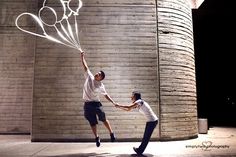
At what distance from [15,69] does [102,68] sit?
4428 mm

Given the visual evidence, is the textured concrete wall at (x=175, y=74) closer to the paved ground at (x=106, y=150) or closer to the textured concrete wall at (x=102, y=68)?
the textured concrete wall at (x=102, y=68)

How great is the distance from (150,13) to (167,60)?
6.11ft

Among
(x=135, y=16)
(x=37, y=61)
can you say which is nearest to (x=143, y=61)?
(x=135, y=16)

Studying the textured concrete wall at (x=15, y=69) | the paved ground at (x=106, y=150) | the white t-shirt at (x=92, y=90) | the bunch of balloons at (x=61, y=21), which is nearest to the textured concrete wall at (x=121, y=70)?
the bunch of balloons at (x=61, y=21)

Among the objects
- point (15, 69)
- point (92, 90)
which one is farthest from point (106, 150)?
point (15, 69)

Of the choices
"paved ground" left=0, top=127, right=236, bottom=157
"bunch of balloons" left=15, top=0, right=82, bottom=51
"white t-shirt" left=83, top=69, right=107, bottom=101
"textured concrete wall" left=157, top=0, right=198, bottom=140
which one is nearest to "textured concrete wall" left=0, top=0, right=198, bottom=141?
"textured concrete wall" left=157, top=0, right=198, bottom=140

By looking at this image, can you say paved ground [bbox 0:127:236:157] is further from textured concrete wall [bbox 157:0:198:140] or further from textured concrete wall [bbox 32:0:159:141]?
textured concrete wall [bbox 157:0:198:140]

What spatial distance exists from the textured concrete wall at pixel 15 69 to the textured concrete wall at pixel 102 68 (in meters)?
2.42

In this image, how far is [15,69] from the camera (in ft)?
38.9

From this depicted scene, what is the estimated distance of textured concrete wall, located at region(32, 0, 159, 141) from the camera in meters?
9.47

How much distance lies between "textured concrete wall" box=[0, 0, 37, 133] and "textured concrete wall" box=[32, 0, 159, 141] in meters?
2.42

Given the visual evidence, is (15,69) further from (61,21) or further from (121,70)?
(121,70)

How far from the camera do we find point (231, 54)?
23.0m

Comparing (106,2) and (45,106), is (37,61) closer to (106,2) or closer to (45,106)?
(45,106)
